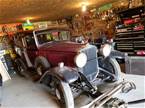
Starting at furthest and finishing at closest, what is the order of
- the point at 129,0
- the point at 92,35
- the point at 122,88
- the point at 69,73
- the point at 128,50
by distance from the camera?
1. the point at 92,35
2. the point at 129,0
3. the point at 128,50
4. the point at 122,88
5. the point at 69,73

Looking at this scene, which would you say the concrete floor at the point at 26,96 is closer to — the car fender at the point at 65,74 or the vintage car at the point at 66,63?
the vintage car at the point at 66,63

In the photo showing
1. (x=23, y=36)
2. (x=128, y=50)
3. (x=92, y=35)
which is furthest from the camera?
(x=92, y=35)

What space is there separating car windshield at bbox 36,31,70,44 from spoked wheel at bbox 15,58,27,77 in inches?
52.5

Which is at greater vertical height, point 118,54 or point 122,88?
point 118,54

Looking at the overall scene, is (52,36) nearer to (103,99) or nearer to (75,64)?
(75,64)

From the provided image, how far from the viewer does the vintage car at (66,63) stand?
2688 mm

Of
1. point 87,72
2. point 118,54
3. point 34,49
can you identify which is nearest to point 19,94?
point 34,49

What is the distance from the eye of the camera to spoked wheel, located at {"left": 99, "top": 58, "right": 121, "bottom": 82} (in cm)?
346

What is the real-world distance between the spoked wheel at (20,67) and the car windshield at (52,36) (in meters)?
1.33

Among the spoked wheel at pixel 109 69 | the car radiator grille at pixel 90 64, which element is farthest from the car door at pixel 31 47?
the spoked wheel at pixel 109 69

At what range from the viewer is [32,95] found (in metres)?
3.57

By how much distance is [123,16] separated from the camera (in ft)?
17.8

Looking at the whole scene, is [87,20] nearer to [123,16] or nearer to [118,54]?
[123,16]

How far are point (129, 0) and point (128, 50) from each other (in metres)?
1.86
